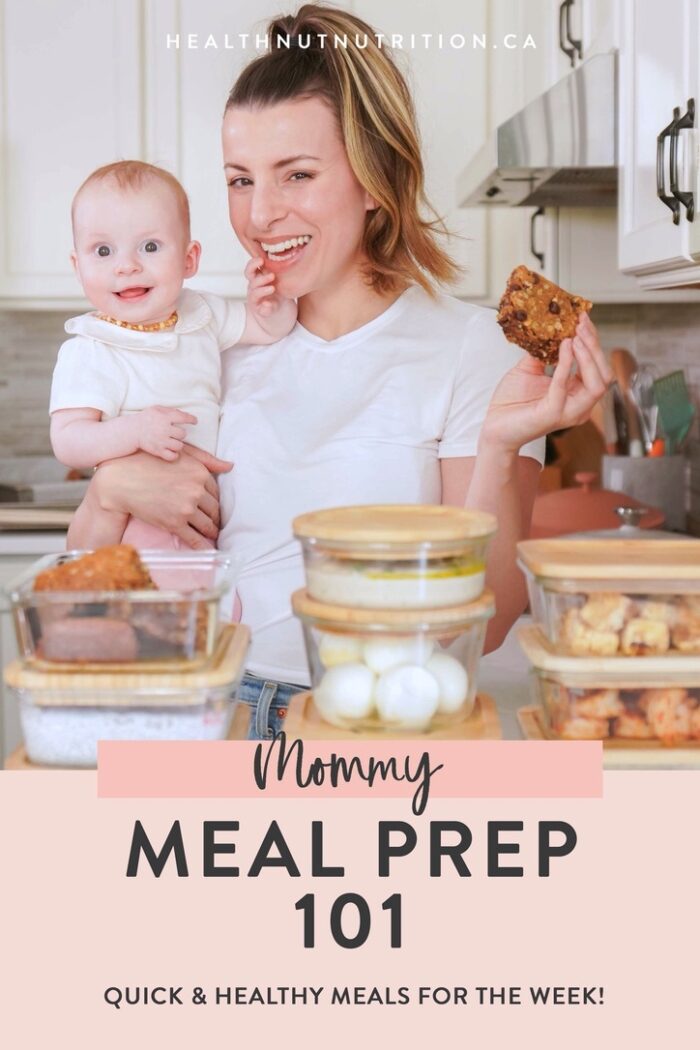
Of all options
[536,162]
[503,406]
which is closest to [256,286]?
[503,406]

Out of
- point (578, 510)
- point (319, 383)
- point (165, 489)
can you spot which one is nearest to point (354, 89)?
point (319, 383)

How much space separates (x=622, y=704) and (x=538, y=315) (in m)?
0.29

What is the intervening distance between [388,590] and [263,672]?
434 millimetres

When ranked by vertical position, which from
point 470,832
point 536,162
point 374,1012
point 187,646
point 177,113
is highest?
point 177,113

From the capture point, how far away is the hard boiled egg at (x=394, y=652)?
67cm

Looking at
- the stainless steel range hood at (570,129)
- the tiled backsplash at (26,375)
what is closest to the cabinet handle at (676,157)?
the stainless steel range hood at (570,129)

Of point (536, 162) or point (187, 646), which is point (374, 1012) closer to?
point (187, 646)

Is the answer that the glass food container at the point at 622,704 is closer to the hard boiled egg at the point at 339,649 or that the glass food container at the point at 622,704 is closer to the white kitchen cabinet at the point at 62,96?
the hard boiled egg at the point at 339,649

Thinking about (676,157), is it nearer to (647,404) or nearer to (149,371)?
(149,371)

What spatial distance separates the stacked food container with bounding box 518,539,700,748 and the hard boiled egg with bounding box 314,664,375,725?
97 millimetres

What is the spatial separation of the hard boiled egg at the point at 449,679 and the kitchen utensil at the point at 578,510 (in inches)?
44.1

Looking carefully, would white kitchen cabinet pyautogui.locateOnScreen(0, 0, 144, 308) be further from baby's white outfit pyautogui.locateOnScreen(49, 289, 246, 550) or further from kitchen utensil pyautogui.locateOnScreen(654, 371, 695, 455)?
baby's white outfit pyautogui.locateOnScreen(49, 289, 246, 550)

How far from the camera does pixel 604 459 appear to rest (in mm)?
2090

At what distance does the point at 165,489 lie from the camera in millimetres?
1033
